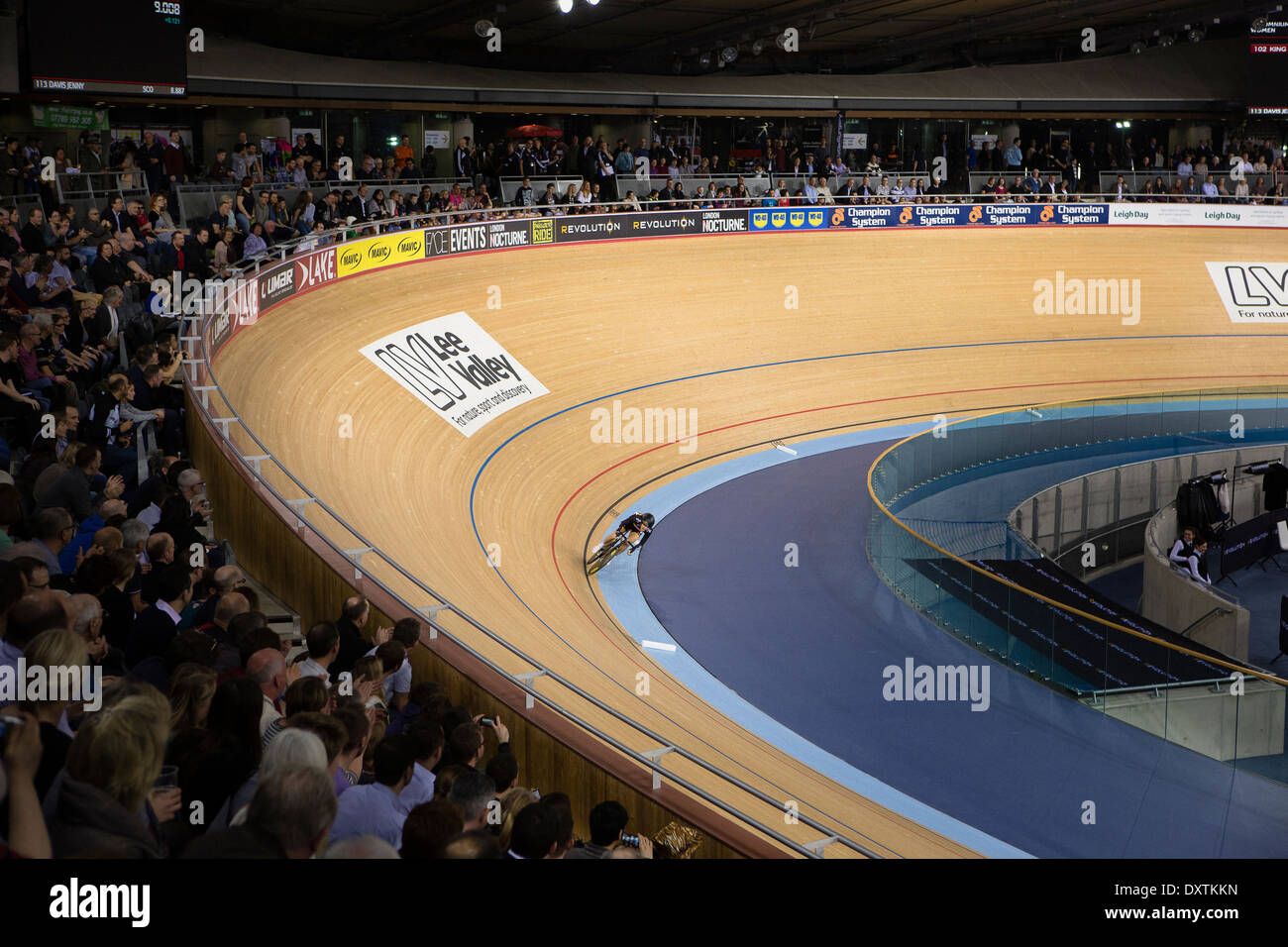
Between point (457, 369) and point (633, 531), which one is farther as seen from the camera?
point (457, 369)

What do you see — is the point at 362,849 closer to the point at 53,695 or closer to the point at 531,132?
the point at 53,695

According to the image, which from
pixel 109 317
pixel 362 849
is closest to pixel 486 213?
pixel 109 317

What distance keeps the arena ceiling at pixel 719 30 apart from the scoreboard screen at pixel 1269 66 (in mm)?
530

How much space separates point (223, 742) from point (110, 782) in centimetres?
72

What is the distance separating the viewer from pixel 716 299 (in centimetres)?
1877

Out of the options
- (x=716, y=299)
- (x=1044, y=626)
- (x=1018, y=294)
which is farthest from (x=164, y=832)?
(x=1018, y=294)

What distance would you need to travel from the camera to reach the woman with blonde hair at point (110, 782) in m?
2.39

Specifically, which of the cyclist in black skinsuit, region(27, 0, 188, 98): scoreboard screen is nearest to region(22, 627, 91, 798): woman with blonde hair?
the cyclist in black skinsuit

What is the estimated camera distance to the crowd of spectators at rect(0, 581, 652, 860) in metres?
2.39

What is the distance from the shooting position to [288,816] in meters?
2.38

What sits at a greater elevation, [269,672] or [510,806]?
[269,672]
